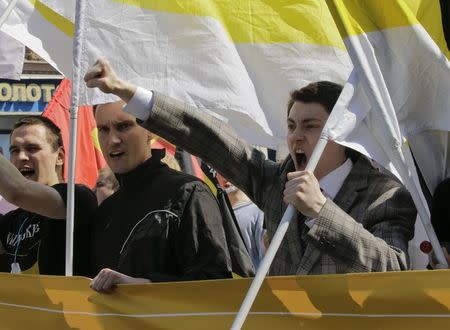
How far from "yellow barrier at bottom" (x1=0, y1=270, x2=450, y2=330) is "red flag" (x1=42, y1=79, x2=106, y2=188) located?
3.64 meters

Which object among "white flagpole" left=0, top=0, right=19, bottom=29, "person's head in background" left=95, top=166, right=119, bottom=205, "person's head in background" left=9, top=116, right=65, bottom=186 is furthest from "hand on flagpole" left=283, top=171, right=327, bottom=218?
"person's head in background" left=95, top=166, right=119, bottom=205

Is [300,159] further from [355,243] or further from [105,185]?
[105,185]

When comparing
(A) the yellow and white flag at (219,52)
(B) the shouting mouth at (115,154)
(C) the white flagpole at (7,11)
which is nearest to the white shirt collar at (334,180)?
(A) the yellow and white flag at (219,52)

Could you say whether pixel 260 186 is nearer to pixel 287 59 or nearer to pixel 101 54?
pixel 287 59

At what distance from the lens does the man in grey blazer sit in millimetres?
3396

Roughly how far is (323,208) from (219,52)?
1169mm

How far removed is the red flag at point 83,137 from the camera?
7949 mm

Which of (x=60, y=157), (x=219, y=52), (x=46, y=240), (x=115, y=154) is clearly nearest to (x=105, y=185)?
(x=60, y=157)

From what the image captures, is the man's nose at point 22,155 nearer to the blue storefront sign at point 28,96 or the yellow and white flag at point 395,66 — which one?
the yellow and white flag at point 395,66

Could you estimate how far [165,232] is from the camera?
13.4ft

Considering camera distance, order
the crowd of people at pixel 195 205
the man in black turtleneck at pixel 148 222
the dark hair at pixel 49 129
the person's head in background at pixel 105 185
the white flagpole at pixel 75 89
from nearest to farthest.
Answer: the crowd of people at pixel 195 205, the man in black turtleneck at pixel 148 222, the white flagpole at pixel 75 89, the dark hair at pixel 49 129, the person's head in background at pixel 105 185

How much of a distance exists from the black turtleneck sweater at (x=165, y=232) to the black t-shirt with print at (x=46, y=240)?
15cm

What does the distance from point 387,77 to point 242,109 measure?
0.84m

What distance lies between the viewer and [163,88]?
439 centimetres
